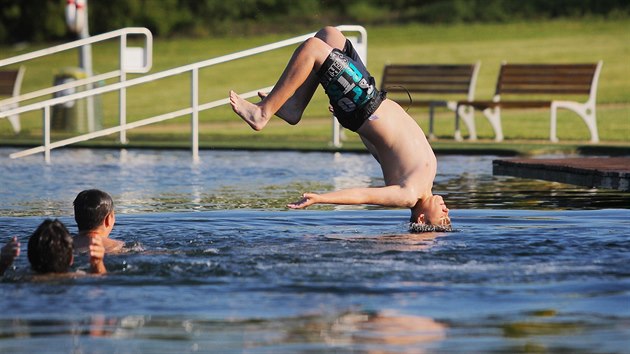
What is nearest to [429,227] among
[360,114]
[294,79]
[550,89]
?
[360,114]

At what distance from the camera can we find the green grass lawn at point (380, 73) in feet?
65.7

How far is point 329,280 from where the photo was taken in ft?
21.6

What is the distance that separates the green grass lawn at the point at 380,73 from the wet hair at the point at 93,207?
9539 mm

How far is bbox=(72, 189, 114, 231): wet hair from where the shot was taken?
721 centimetres

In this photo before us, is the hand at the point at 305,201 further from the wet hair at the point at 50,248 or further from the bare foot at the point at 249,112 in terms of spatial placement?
the wet hair at the point at 50,248

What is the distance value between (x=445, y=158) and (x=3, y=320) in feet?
33.9

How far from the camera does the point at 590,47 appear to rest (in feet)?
115

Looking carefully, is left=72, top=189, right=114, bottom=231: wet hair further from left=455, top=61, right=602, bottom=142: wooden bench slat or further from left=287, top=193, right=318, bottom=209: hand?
left=455, top=61, right=602, bottom=142: wooden bench slat

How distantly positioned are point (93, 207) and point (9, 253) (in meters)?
0.84

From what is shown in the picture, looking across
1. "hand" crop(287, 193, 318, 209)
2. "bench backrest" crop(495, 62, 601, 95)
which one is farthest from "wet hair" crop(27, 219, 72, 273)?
"bench backrest" crop(495, 62, 601, 95)

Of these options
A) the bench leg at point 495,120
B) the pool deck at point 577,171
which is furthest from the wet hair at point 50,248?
the bench leg at point 495,120

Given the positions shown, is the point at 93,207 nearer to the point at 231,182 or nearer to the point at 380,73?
the point at 231,182

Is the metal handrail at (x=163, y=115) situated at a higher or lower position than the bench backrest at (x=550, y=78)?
lower

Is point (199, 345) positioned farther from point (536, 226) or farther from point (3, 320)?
point (536, 226)
